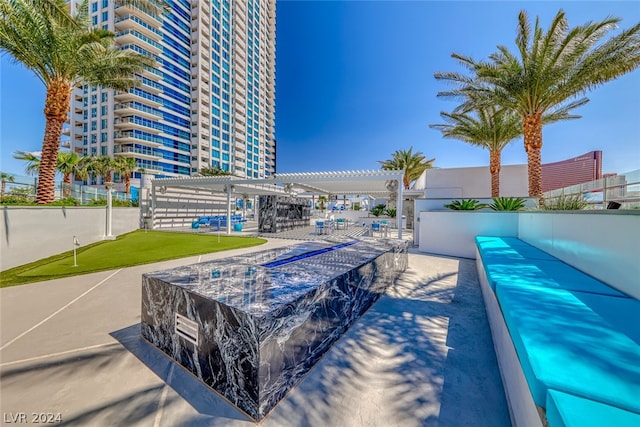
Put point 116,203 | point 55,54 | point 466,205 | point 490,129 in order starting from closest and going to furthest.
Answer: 1. point 55,54
2. point 466,205
3. point 490,129
4. point 116,203

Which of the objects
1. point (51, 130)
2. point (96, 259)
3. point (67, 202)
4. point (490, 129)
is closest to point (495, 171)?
point (490, 129)

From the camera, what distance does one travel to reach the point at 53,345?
3033 millimetres

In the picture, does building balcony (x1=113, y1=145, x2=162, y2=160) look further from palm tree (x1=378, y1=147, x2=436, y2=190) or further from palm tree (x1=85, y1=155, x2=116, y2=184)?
palm tree (x1=378, y1=147, x2=436, y2=190)

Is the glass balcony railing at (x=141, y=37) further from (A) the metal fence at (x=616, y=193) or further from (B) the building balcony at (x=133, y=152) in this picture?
(A) the metal fence at (x=616, y=193)

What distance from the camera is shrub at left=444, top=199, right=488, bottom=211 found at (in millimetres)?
9945

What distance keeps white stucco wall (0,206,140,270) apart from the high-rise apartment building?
31.3 meters

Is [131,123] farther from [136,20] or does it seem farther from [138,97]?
[136,20]

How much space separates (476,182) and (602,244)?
44.3ft

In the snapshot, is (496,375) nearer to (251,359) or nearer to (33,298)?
(251,359)

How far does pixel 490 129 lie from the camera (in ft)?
43.6

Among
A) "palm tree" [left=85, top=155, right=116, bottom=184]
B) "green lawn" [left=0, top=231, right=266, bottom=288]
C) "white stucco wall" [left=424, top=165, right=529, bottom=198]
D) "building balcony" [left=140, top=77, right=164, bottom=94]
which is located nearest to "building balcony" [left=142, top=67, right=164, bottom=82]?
"building balcony" [left=140, top=77, right=164, bottom=94]

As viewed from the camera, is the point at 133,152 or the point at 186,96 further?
the point at 186,96

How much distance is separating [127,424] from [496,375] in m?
3.62

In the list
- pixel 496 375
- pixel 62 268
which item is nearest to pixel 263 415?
pixel 496 375
